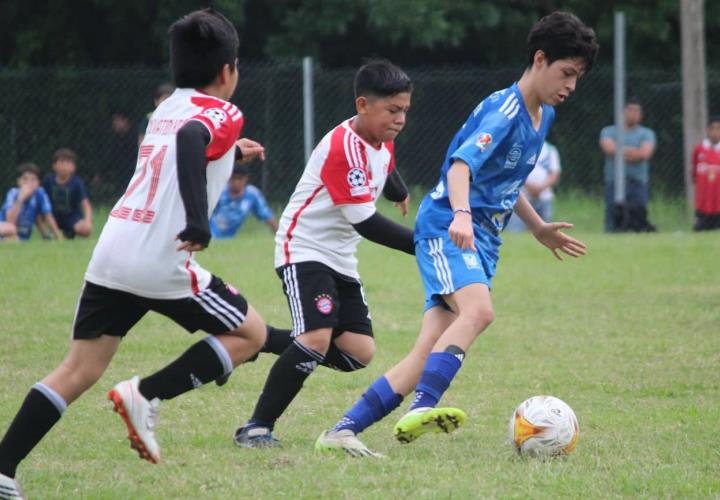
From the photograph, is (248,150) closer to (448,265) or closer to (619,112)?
(448,265)

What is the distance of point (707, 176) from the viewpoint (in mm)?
15109

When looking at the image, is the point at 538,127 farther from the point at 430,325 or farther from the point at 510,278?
the point at 510,278

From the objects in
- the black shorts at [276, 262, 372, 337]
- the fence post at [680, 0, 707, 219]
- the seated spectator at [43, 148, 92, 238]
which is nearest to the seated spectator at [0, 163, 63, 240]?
the seated spectator at [43, 148, 92, 238]

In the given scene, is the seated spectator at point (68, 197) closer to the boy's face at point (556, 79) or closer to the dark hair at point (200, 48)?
the boy's face at point (556, 79)

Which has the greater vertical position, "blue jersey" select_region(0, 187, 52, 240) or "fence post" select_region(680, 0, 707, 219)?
"fence post" select_region(680, 0, 707, 219)

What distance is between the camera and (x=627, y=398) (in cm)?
596

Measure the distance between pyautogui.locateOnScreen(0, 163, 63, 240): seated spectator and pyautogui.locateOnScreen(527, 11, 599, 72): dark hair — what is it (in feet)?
32.4

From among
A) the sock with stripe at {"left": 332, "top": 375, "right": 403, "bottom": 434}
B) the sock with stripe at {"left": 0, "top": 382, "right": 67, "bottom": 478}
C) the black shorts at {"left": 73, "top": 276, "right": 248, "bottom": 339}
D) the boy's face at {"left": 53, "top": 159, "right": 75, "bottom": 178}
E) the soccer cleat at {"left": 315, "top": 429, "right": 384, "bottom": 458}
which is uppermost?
the black shorts at {"left": 73, "top": 276, "right": 248, "bottom": 339}

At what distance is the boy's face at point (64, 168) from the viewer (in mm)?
14234

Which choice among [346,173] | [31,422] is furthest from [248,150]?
[31,422]

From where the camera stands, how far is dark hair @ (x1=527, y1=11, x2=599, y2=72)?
15.8 feet

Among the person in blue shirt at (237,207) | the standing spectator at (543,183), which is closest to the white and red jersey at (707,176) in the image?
the standing spectator at (543,183)

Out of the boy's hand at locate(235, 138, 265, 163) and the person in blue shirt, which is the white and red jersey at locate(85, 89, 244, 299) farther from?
the person in blue shirt

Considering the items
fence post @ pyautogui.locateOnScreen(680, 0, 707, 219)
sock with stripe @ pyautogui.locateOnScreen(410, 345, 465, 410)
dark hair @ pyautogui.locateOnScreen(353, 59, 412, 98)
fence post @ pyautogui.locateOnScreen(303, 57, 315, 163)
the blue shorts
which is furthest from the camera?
fence post @ pyautogui.locateOnScreen(680, 0, 707, 219)
